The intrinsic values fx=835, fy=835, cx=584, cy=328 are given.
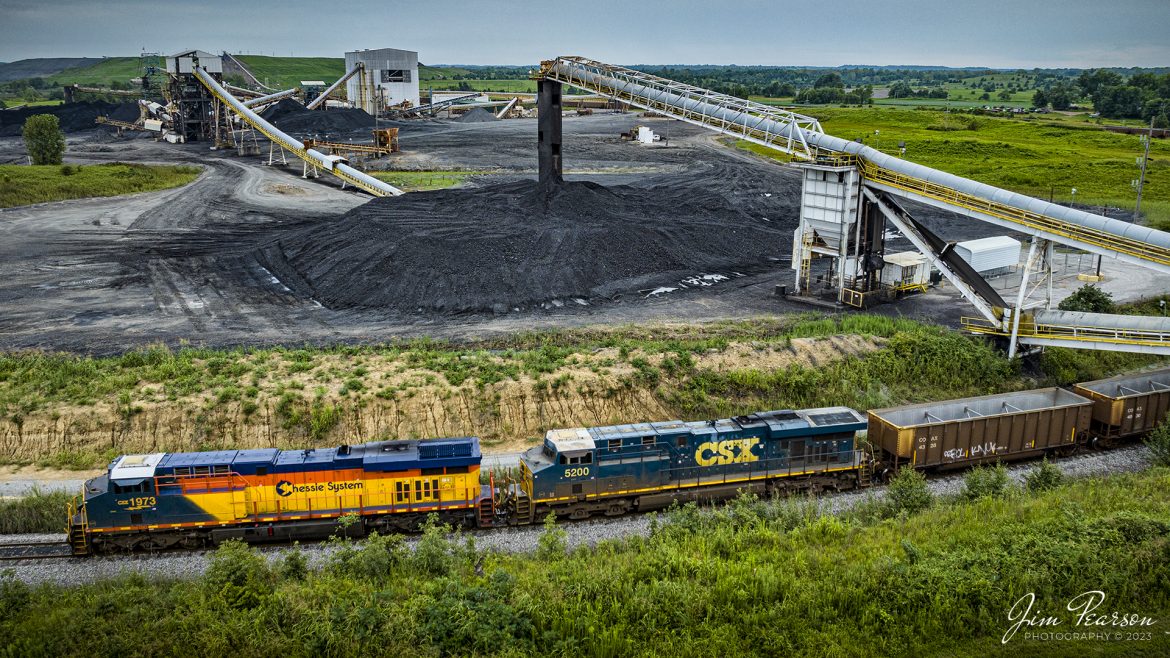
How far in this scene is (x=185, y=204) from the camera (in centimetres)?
7994

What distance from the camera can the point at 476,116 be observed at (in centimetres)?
15738

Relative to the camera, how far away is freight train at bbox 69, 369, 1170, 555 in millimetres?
23969

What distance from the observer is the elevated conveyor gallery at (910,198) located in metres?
36.5

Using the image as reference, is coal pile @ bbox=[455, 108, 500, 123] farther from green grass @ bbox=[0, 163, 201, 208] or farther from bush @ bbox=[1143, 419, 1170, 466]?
bush @ bbox=[1143, 419, 1170, 466]

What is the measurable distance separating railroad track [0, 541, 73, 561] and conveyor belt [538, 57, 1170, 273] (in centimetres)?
3888

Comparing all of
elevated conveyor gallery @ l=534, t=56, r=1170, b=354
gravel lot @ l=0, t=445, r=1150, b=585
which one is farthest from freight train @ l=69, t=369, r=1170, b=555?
elevated conveyor gallery @ l=534, t=56, r=1170, b=354

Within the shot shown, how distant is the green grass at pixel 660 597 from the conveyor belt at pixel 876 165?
701 inches

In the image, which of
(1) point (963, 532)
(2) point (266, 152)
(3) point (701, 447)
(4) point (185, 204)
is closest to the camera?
(1) point (963, 532)

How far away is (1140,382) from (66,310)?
54679 millimetres

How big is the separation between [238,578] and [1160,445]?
101ft

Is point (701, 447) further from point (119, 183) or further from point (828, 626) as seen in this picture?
point (119, 183)

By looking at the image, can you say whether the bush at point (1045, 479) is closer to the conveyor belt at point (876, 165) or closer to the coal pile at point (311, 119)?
the conveyor belt at point (876, 165)

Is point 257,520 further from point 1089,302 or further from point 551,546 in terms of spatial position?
point 1089,302

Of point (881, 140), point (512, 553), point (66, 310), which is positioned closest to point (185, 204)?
point (66, 310)
